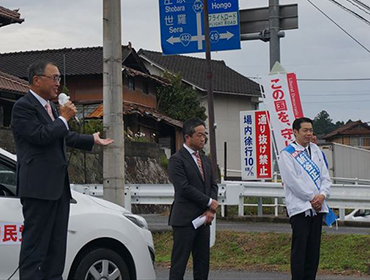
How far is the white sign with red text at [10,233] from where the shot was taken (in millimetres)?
5940

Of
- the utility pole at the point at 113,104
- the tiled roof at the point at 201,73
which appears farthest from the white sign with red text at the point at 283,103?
the tiled roof at the point at 201,73

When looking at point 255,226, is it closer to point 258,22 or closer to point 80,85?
point 258,22

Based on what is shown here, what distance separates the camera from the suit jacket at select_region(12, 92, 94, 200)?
5016mm

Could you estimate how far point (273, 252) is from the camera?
34.0 ft

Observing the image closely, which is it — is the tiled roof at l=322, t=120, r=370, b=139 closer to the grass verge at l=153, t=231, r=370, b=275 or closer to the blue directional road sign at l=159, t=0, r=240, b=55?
the blue directional road sign at l=159, t=0, r=240, b=55

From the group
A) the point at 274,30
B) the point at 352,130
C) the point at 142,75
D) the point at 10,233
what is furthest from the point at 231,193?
the point at 352,130

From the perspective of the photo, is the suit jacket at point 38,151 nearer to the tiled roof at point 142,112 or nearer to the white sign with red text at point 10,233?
the white sign with red text at point 10,233

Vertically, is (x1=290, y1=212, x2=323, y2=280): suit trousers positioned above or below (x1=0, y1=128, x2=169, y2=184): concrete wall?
below

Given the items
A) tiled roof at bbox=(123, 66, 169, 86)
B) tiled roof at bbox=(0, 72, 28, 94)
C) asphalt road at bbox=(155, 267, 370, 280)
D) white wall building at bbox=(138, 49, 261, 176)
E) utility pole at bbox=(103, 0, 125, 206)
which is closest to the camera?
asphalt road at bbox=(155, 267, 370, 280)

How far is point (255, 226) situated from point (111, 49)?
256 inches

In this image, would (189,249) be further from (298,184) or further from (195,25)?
(195,25)

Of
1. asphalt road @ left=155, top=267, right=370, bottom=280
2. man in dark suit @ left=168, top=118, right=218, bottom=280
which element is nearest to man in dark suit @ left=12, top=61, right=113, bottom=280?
man in dark suit @ left=168, top=118, right=218, bottom=280

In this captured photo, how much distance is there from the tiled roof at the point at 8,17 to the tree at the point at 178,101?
47.2ft

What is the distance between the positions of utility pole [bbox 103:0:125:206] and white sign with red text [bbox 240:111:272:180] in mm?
8623
